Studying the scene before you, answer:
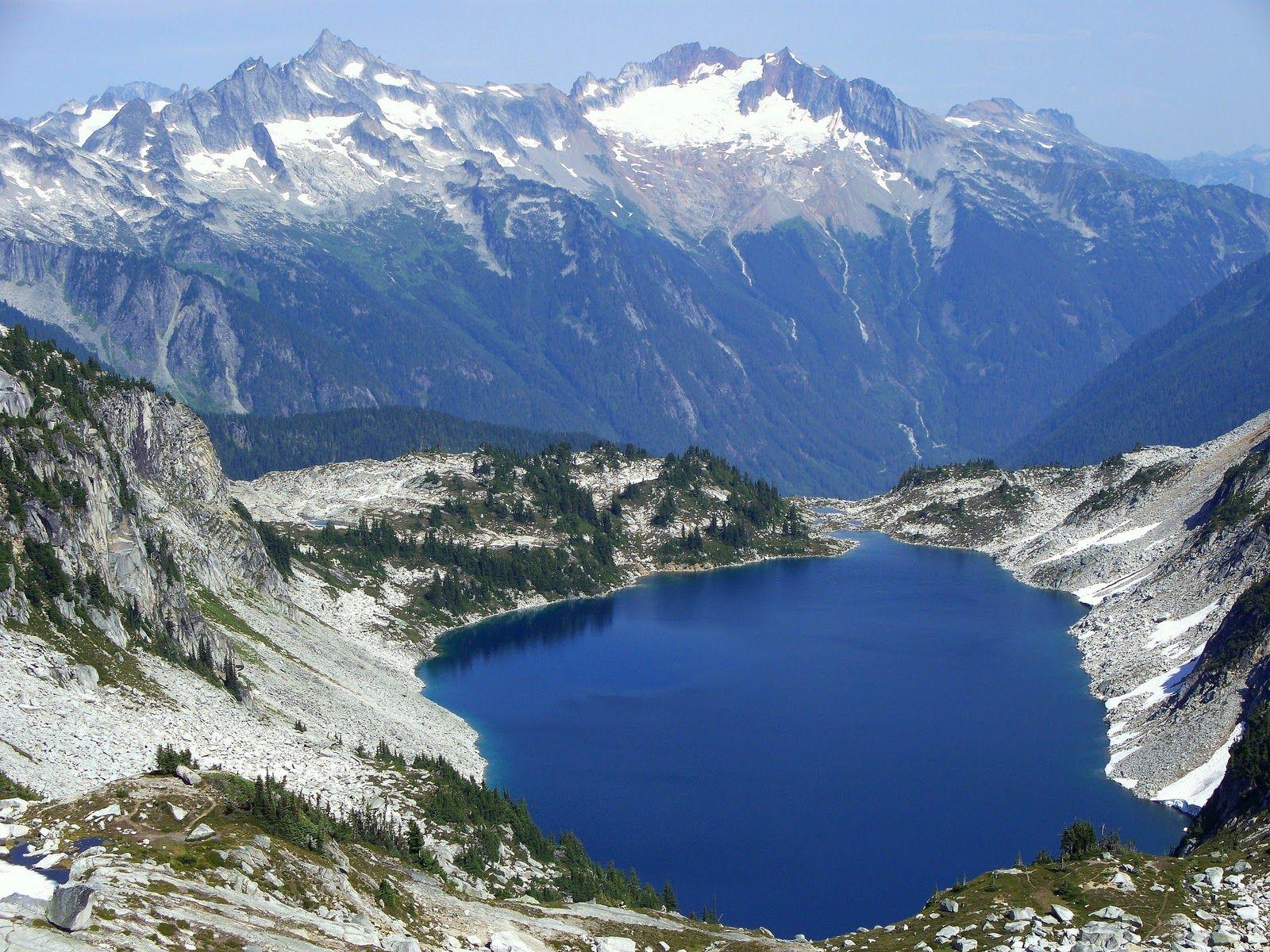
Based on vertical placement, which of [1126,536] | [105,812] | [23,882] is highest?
[1126,536]

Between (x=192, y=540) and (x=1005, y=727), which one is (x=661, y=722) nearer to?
(x=1005, y=727)

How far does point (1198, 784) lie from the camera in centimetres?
8194

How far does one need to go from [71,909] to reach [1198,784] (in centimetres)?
7044

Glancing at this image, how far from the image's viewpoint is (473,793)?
225 ft

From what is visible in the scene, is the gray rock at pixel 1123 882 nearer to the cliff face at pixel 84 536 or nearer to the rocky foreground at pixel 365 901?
the rocky foreground at pixel 365 901

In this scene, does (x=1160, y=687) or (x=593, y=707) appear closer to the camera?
(x=1160, y=687)

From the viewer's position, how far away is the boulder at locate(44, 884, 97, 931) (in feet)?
95.6

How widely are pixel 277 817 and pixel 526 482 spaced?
13454 cm

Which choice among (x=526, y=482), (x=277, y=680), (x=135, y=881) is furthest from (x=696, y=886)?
(x=526, y=482)

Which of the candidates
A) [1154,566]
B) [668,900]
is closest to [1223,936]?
[668,900]

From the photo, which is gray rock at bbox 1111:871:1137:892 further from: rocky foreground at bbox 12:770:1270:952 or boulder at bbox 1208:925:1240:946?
boulder at bbox 1208:925:1240:946

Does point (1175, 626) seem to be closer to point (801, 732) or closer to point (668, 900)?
point (801, 732)

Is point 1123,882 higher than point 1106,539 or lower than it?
lower

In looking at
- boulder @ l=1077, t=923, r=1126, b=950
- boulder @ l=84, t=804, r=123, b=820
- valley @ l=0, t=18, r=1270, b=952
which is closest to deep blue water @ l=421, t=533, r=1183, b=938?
valley @ l=0, t=18, r=1270, b=952
